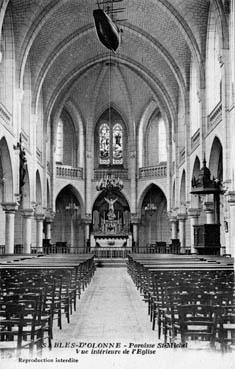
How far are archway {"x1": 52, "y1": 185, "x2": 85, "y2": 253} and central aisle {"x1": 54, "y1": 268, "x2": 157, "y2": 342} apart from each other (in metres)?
28.9

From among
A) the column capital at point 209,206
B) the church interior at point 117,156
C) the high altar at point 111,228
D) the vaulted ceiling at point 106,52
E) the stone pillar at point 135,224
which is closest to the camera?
the church interior at point 117,156

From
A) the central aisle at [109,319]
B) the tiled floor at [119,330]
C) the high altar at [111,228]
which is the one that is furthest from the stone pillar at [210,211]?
the central aisle at [109,319]

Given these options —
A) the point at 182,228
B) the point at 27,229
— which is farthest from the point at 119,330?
the point at 182,228

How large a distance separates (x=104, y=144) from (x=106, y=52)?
413 inches

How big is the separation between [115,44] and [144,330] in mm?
11928

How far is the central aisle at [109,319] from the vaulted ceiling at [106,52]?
16.3m

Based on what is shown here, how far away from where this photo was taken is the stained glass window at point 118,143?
47469mm

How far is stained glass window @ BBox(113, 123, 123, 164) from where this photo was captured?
4747 cm

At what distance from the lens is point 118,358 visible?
17.6ft

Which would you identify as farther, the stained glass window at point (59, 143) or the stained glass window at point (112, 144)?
the stained glass window at point (112, 144)

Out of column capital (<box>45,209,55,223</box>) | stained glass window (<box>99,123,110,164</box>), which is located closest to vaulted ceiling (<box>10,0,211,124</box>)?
stained glass window (<box>99,123,110,164</box>)

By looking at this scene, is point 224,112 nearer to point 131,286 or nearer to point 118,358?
point 131,286

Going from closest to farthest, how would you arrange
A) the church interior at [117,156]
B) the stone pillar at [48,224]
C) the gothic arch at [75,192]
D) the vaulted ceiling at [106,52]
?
the church interior at [117,156], the vaulted ceiling at [106,52], the stone pillar at [48,224], the gothic arch at [75,192]

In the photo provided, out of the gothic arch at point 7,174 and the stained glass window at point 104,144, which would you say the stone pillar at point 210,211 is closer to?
the gothic arch at point 7,174
